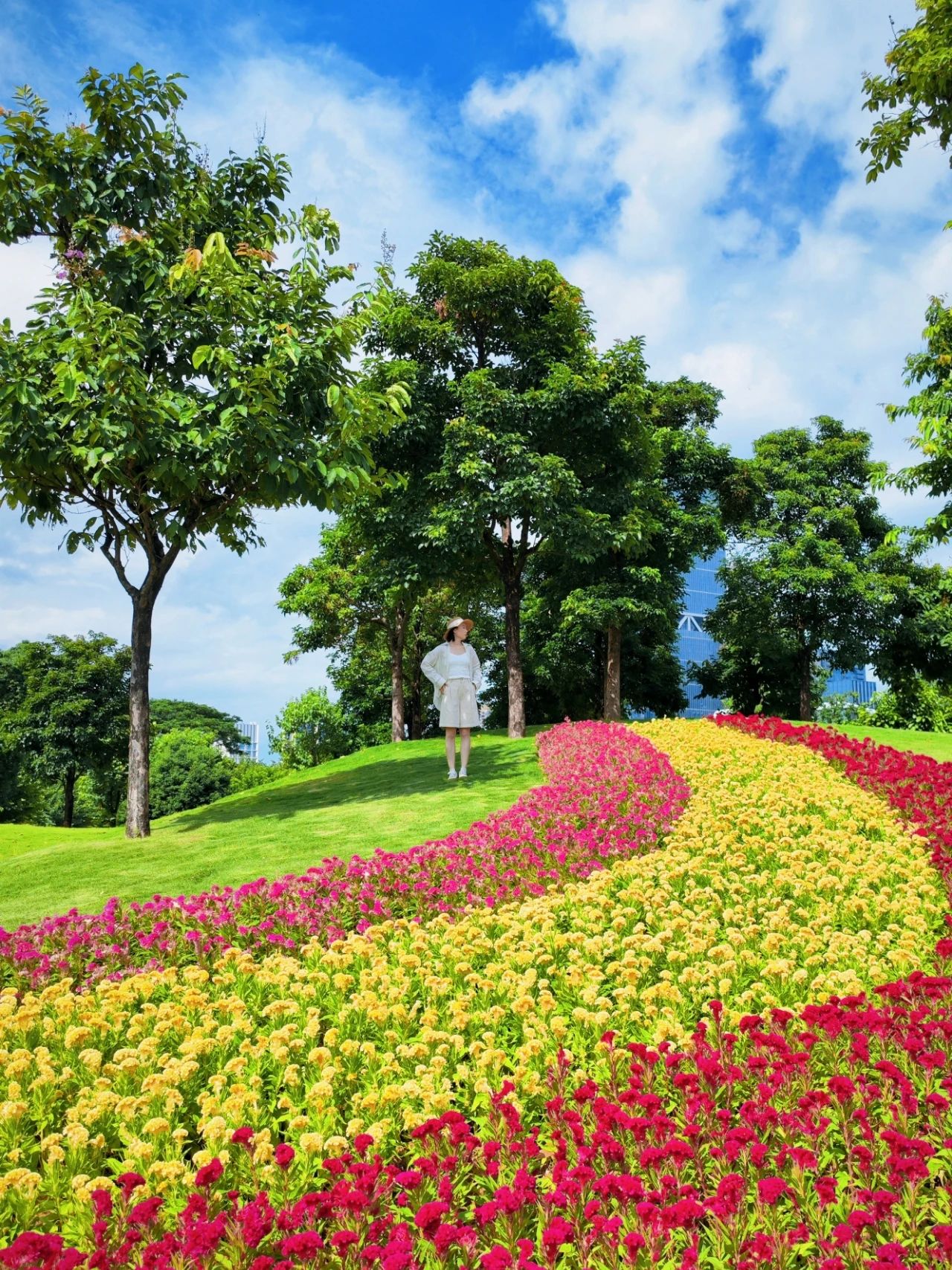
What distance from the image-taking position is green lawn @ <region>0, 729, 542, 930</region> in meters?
9.82

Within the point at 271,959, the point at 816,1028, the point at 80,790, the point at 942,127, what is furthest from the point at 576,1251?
the point at 80,790

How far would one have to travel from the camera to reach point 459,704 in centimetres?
1509

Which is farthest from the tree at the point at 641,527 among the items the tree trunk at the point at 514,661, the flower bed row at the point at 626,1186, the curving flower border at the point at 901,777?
the flower bed row at the point at 626,1186

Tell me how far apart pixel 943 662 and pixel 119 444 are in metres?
31.9

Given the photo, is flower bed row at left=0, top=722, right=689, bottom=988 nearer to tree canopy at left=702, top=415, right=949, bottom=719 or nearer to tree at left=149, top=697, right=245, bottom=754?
tree canopy at left=702, top=415, right=949, bottom=719

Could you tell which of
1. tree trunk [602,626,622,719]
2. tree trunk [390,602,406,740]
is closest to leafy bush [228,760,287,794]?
tree trunk [390,602,406,740]

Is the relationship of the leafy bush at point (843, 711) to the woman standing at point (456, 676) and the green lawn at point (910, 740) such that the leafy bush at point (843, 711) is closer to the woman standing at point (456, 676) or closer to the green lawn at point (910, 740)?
the green lawn at point (910, 740)

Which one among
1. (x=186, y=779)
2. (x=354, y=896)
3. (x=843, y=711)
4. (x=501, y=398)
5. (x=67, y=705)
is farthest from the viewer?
(x=186, y=779)

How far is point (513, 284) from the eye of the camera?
74.9ft

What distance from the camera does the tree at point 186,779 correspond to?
4825 centimetres

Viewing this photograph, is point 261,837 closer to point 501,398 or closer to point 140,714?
point 140,714

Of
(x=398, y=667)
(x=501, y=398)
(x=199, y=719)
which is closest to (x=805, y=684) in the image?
(x=398, y=667)

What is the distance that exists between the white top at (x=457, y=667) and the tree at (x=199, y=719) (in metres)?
68.7

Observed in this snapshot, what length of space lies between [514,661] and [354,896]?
49.0 feet
